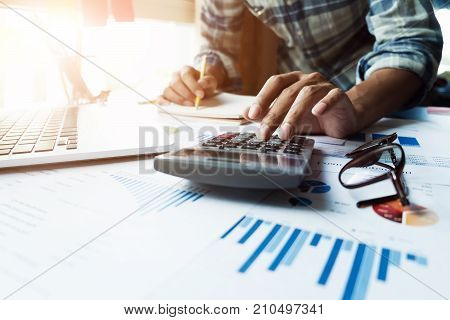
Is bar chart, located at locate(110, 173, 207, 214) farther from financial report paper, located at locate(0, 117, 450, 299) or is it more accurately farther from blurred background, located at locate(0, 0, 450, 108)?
blurred background, located at locate(0, 0, 450, 108)

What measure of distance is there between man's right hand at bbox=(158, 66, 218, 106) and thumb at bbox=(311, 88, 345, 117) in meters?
0.32

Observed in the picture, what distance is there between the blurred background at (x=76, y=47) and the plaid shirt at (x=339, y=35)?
0.06m

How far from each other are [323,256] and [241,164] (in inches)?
4.3

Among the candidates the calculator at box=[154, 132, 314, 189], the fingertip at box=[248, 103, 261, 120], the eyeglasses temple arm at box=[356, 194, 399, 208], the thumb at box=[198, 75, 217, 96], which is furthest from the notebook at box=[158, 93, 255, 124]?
the eyeglasses temple arm at box=[356, 194, 399, 208]

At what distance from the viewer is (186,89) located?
737mm

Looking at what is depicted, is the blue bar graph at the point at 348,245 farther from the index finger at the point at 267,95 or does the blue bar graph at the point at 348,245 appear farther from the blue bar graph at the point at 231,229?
the index finger at the point at 267,95

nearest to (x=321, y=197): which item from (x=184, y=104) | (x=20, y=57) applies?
(x=184, y=104)

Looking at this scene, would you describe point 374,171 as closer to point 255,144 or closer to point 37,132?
point 255,144

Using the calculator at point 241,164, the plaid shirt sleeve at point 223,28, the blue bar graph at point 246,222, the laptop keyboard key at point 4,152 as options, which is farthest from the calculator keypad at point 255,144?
the plaid shirt sleeve at point 223,28

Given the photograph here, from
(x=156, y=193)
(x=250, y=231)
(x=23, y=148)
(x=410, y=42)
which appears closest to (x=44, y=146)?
(x=23, y=148)

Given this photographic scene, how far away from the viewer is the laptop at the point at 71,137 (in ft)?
1.22

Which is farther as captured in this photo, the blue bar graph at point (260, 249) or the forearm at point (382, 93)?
the forearm at point (382, 93)

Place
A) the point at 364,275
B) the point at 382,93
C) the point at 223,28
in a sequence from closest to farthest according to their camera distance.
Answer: the point at 364,275 → the point at 382,93 → the point at 223,28

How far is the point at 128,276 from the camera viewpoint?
0.65 ft
